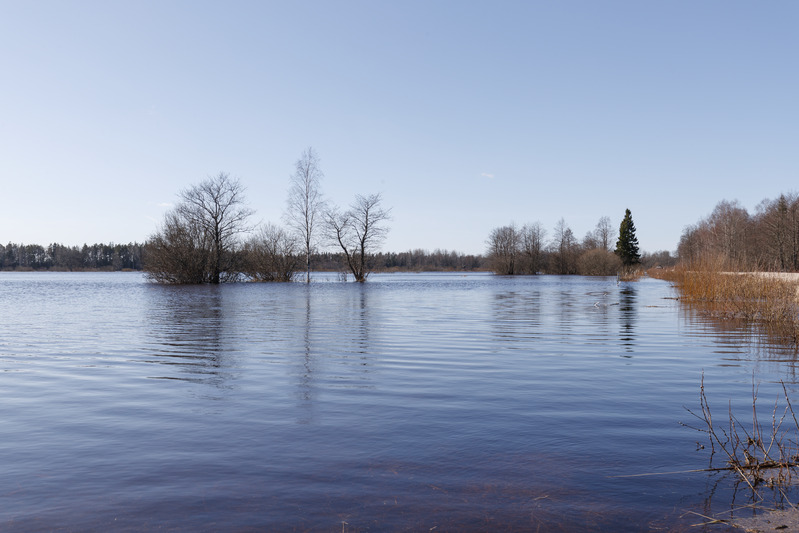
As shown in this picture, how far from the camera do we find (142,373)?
9.86 meters

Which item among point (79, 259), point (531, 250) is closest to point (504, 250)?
point (531, 250)

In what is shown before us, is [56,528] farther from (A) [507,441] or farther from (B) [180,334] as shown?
(B) [180,334]

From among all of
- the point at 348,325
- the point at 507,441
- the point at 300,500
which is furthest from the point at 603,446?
the point at 348,325

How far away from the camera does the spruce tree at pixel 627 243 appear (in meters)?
93.9

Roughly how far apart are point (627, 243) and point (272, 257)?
202 feet

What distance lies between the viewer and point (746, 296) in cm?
2038

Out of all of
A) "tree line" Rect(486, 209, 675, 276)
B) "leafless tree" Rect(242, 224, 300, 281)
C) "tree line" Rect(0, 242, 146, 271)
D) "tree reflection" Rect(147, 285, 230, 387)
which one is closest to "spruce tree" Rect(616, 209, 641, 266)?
"tree line" Rect(486, 209, 675, 276)

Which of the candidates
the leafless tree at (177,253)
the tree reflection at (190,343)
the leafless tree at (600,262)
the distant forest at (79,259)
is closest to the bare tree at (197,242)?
the leafless tree at (177,253)

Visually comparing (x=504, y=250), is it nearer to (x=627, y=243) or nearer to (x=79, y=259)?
(x=627, y=243)

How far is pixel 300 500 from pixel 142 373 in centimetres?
658

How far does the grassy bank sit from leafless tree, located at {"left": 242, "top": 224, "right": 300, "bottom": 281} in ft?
135

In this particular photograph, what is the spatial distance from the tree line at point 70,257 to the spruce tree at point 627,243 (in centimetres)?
12311

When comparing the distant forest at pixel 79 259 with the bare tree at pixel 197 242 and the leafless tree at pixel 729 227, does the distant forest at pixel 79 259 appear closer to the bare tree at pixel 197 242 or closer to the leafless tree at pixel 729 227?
the leafless tree at pixel 729 227

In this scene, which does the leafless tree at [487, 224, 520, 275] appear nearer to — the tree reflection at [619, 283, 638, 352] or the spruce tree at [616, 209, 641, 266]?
the spruce tree at [616, 209, 641, 266]
